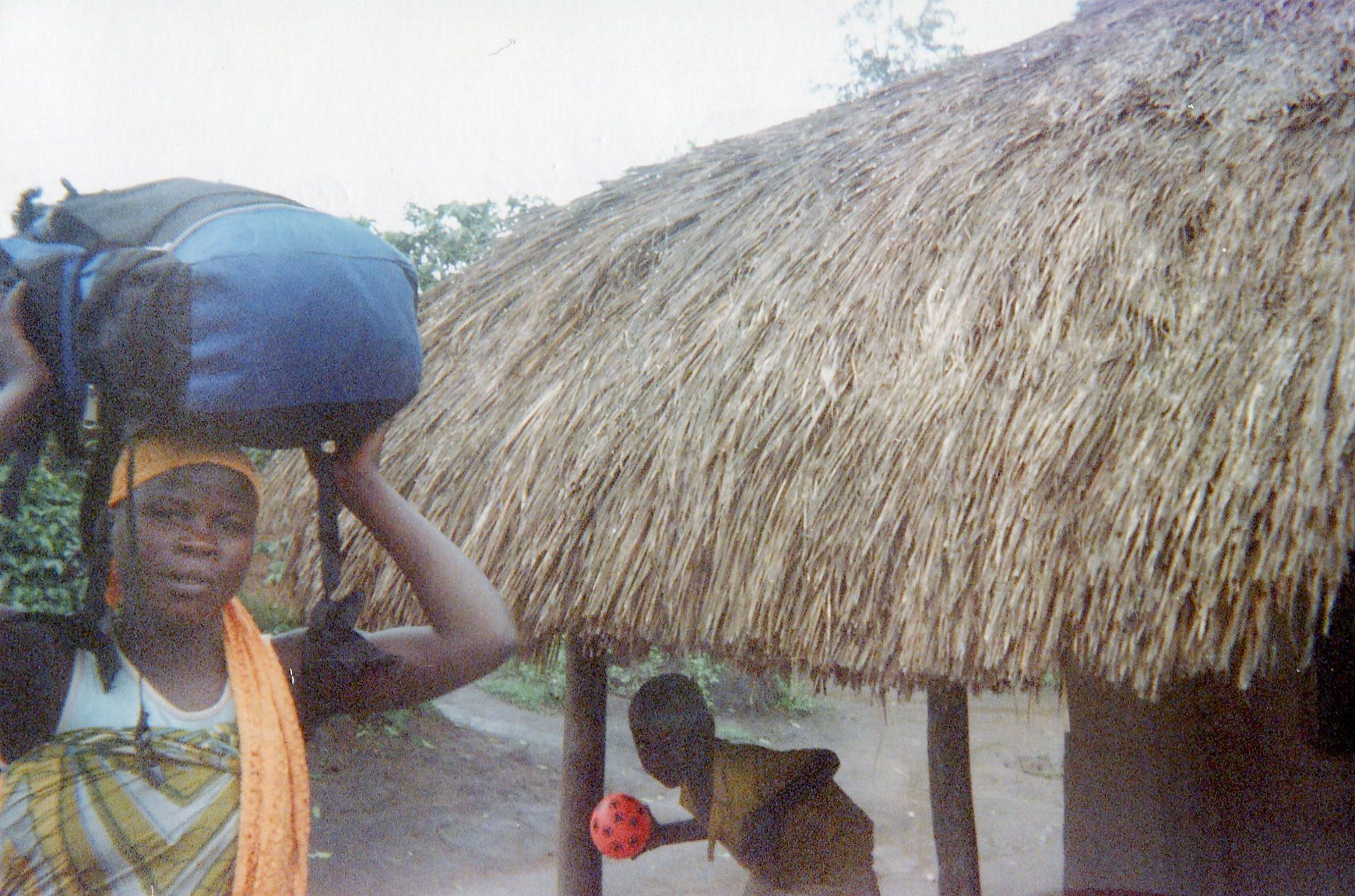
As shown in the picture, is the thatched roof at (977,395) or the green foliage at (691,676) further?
the green foliage at (691,676)

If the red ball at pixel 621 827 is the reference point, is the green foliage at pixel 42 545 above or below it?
above

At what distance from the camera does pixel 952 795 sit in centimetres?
337

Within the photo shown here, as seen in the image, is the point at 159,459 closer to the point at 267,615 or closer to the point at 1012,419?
the point at 1012,419

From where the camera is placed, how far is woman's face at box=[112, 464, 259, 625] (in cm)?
135

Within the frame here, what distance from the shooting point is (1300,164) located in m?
2.66

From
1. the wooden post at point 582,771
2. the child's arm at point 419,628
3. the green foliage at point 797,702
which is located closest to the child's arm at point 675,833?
the wooden post at point 582,771

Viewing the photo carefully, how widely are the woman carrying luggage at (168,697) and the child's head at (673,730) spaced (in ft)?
7.83

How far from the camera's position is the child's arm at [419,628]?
1.55 metres

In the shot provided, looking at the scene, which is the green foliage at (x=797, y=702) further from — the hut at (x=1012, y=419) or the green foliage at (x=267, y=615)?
the hut at (x=1012, y=419)

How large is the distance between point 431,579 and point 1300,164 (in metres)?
2.52

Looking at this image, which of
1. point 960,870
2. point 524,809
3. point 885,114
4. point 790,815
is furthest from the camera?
point 524,809

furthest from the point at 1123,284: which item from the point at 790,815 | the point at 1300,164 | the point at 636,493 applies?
the point at 790,815

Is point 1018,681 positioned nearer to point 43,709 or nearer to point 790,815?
point 790,815

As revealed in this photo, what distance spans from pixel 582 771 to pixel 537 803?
450cm
